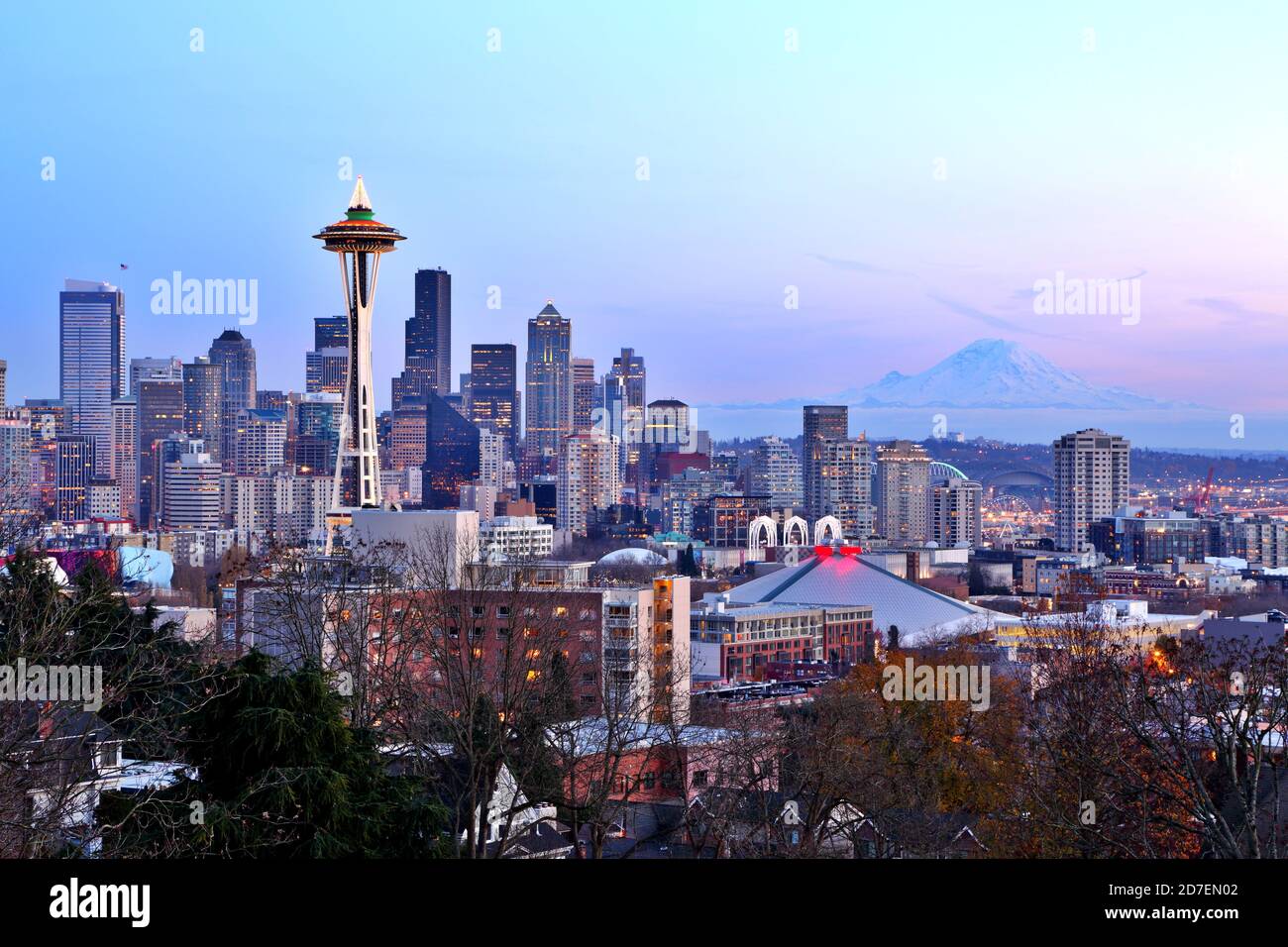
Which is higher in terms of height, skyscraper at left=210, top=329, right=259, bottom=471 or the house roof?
skyscraper at left=210, top=329, right=259, bottom=471

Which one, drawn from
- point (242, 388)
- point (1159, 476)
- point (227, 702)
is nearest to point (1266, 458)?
point (1159, 476)

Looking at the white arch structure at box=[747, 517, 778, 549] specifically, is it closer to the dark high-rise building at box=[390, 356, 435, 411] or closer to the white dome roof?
the white dome roof

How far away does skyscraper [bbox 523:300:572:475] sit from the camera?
140 meters

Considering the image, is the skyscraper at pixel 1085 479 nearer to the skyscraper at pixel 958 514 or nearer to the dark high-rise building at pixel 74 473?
the skyscraper at pixel 958 514

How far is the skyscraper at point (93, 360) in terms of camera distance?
110125 mm

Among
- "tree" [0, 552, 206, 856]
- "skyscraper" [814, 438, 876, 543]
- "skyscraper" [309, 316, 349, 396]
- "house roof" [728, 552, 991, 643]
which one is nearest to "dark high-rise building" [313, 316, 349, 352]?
"skyscraper" [309, 316, 349, 396]

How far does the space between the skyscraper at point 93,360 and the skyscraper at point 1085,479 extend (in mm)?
59413

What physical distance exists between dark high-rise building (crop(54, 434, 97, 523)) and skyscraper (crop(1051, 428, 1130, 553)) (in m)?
52.7

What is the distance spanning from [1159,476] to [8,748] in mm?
103156

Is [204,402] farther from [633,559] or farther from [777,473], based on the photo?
[633,559]

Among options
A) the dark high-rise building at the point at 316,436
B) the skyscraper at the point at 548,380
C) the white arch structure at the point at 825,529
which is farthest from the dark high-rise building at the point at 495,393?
the white arch structure at the point at 825,529
